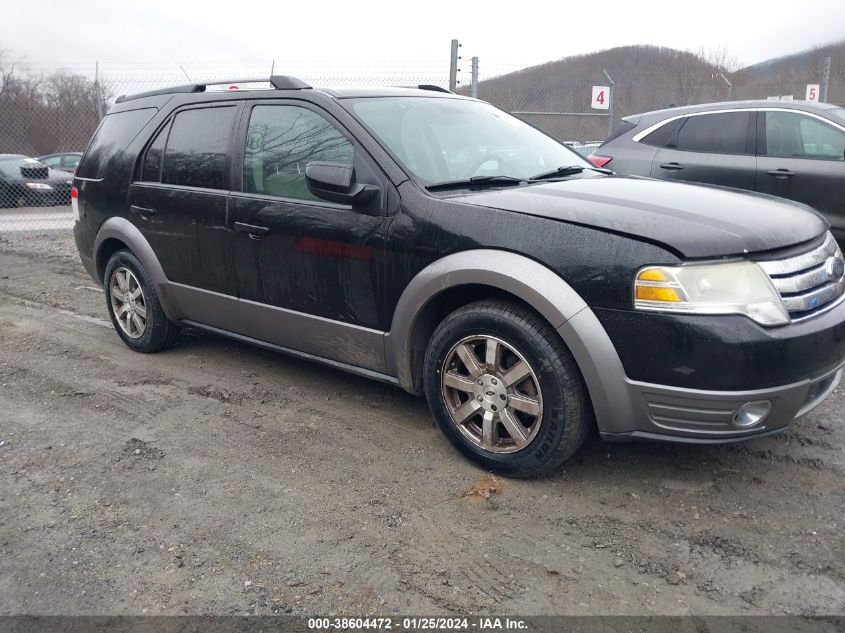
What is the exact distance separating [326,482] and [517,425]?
A: 91 cm

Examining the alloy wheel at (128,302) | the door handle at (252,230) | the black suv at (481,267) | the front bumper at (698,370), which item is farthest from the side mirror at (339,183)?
the alloy wheel at (128,302)

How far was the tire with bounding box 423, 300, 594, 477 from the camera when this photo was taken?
2.97 m

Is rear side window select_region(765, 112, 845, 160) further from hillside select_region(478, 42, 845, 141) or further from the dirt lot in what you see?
hillside select_region(478, 42, 845, 141)

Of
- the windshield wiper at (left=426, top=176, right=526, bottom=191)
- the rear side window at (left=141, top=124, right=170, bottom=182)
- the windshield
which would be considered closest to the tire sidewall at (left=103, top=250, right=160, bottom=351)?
the rear side window at (left=141, top=124, right=170, bottom=182)

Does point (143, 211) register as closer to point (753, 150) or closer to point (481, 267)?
point (481, 267)

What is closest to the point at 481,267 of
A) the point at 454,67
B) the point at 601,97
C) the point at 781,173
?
the point at 781,173

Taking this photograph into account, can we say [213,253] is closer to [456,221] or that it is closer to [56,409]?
[56,409]

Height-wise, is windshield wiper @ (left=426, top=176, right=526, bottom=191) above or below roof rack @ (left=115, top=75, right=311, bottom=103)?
below

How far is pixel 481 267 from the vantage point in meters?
3.09

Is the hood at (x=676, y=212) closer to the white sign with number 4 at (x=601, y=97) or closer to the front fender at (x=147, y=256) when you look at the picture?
the front fender at (x=147, y=256)

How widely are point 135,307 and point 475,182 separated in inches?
112

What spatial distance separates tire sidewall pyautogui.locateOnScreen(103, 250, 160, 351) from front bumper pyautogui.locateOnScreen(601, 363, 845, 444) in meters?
3.42

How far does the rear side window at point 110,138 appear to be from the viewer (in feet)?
16.4

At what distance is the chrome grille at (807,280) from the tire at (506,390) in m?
0.85
